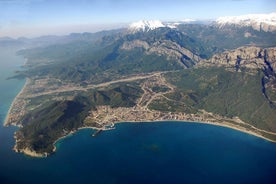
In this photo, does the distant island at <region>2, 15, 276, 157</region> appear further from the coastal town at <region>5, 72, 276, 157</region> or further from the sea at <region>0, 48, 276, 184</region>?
the sea at <region>0, 48, 276, 184</region>

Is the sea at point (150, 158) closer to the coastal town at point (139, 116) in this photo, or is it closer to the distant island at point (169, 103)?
the coastal town at point (139, 116)

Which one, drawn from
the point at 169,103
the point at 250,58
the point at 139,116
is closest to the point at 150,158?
the point at 139,116

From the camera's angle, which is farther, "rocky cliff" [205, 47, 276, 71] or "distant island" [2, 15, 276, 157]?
"rocky cliff" [205, 47, 276, 71]

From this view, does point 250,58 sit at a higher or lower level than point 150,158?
higher

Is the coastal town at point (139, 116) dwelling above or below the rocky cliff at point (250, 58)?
below

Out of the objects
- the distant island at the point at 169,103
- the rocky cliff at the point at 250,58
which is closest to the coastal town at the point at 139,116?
the distant island at the point at 169,103

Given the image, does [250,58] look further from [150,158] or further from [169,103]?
[150,158]

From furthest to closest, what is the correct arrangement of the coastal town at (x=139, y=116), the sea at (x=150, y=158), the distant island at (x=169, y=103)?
the coastal town at (x=139, y=116), the distant island at (x=169, y=103), the sea at (x=150, y=158)

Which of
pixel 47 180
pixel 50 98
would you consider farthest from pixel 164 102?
pixel 47 180

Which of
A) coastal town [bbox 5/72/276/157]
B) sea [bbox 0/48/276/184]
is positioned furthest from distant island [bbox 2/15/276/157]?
sea [bbox 0/48/276/184]
